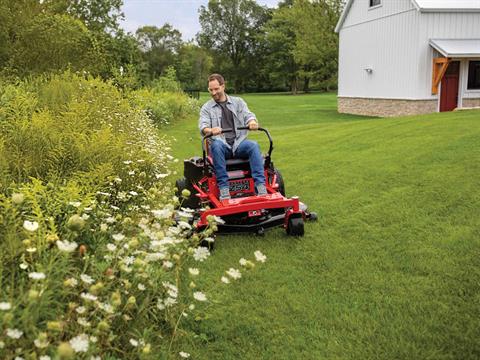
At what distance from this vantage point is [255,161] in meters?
5.32

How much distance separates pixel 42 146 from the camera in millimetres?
4605

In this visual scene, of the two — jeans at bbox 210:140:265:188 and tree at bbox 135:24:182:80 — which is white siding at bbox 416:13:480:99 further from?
tree at bbox 135:24:182:80

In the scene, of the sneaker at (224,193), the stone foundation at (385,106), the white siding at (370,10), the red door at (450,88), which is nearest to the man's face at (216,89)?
the sneaker at (224,193)

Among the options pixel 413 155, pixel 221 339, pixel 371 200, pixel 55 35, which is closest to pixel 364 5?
pixel 55 35

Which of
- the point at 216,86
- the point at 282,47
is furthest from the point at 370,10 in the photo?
the point at 282,47

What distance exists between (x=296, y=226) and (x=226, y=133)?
131cm

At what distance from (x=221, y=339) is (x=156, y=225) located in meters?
0.88

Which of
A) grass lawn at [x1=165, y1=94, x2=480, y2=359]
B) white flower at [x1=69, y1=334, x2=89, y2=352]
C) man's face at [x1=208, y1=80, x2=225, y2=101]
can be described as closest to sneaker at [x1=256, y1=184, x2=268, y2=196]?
grass lawn at [x1=165, y1=94, x2=480, y2=359]

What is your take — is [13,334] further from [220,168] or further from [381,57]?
[381,57]

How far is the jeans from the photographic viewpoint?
17.0 ft

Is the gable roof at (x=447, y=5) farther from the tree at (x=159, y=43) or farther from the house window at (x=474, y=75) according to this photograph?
the tree at (x=159, y=43)

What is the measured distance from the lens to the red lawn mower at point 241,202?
490 centimetres

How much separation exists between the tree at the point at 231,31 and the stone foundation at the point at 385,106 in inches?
1856

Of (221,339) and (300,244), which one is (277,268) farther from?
(221,339)
